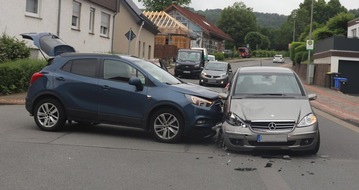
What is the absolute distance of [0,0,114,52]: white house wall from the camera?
726 inches

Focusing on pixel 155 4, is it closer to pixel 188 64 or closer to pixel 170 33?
pixel 170 33

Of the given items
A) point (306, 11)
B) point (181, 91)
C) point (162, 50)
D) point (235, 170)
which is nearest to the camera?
point (235, 170)

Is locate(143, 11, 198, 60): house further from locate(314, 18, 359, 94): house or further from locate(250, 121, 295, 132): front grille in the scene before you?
locate(250, 121, 295, 132): front grille

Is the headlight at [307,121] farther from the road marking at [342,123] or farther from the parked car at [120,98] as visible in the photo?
the road marking at [342,123]

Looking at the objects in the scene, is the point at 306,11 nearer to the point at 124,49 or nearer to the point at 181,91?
the point at 124,49

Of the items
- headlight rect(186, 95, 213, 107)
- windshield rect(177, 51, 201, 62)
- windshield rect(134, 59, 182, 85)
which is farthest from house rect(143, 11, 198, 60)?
headlight rect(186, 95, 213, 107)

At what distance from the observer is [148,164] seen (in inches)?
287

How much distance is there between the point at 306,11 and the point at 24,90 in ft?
331

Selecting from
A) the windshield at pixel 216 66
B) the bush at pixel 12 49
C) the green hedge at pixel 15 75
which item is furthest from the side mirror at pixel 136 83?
the windshield at pixel 216 66

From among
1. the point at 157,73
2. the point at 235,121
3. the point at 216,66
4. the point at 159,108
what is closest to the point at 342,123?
the point at 157,73

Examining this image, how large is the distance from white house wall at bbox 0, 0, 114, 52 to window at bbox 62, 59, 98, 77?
961 centimetres

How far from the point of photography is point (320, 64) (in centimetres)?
3250

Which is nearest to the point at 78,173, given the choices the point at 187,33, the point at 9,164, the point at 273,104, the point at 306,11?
the point at 9,164

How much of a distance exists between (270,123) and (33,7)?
15406 mm
